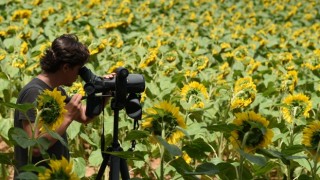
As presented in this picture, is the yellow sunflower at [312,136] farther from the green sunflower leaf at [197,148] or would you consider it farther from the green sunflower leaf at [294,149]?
the green sunflower leaf at [197,148]

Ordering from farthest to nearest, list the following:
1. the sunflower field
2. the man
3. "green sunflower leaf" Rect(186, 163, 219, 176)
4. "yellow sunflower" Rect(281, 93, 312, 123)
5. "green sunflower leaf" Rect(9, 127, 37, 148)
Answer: "yellow sunflower" Rect(281, 93, 312, 123) < the man < the sunflower field < "green sunflower leaf" Rect(186, 163, 219, 176) < "green sunflower leaf" Rect(9, 127, 37, 148)

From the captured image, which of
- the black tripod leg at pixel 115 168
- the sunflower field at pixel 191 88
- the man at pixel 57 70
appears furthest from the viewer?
the man at pixel 57 70

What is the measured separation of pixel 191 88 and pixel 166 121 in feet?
3.23

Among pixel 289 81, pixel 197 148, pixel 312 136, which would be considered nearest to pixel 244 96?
pixel 289 81

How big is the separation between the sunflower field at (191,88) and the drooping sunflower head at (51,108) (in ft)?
0.25

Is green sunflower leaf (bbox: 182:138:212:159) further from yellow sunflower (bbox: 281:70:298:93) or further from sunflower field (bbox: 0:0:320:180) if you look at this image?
yellow sunflower (bbox: 281:70:298:93)


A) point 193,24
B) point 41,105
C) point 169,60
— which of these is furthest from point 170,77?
point 193,24

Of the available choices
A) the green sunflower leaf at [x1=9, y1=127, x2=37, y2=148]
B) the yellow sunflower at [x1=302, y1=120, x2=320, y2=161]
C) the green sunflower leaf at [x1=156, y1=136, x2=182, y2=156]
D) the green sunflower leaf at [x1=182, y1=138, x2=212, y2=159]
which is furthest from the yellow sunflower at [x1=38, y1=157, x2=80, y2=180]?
the yellow sunflower at [x1=302, y1=120, x2=320, y2=161]

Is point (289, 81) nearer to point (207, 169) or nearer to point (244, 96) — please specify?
point (244, 96)

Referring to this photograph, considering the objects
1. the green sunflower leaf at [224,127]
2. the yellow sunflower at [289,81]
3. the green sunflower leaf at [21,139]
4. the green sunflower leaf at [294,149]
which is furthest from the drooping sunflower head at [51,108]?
the yellow sunflower at [289,81]

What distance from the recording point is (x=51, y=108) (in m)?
1.84

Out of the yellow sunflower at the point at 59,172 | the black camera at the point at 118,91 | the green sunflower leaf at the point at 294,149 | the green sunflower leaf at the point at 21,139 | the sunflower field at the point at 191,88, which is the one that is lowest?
the sunflower field at the point at 191,88

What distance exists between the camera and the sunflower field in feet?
6.49

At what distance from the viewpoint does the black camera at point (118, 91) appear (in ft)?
6.75
